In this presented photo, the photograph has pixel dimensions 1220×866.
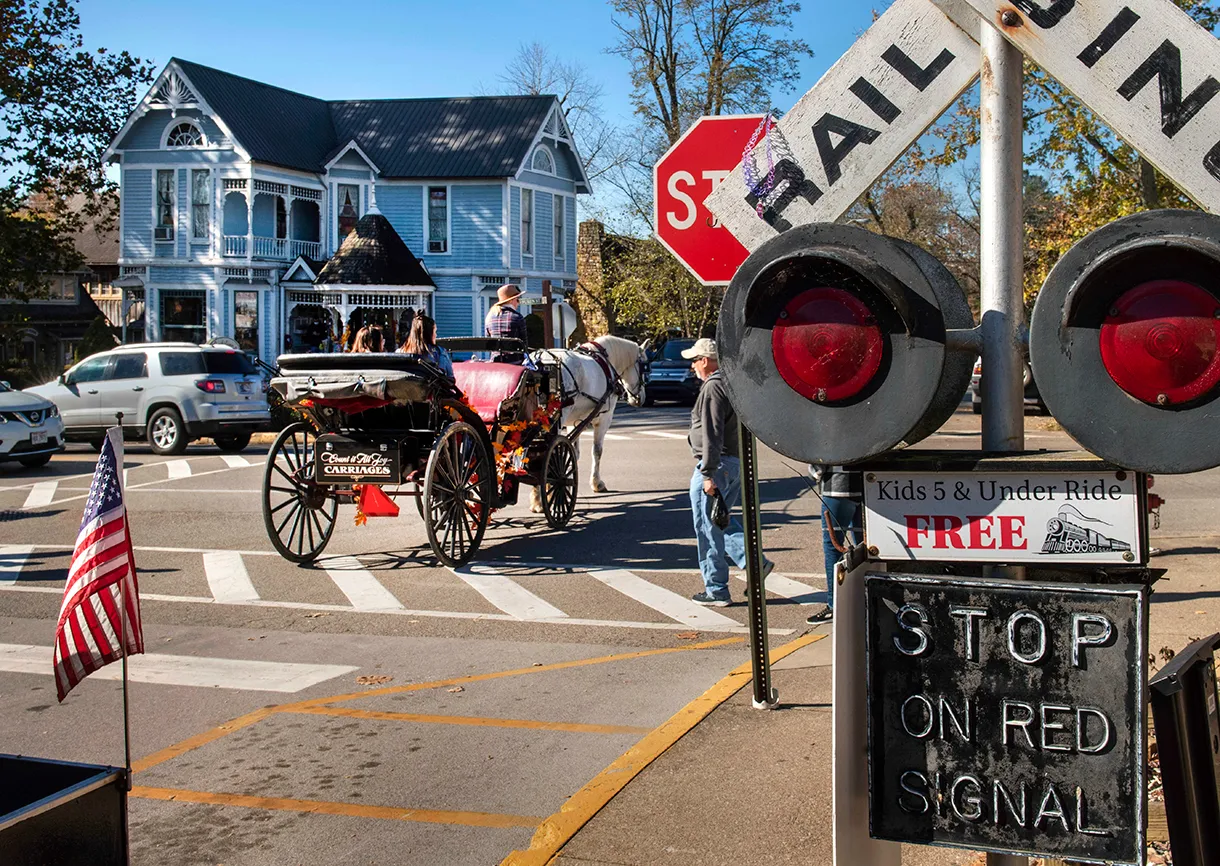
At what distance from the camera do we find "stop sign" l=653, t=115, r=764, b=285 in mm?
5045

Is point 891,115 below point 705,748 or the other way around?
the other way around

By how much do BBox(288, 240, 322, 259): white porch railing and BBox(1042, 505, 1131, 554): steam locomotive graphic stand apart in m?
40.2

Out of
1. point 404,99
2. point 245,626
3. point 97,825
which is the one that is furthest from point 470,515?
point 404,99

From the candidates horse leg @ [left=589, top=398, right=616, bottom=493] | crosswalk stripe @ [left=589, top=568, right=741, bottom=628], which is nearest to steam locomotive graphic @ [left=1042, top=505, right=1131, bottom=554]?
crosswalk stripe @ [left=589, top=568, right=741, bottom=628]

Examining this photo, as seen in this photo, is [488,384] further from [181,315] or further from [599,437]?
[181,315]

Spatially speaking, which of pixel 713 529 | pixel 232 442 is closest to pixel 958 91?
pixel 713 529

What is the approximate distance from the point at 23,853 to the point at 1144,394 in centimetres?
256

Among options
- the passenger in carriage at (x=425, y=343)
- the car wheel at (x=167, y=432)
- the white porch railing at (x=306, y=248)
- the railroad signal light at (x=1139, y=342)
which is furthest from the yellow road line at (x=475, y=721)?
the white porch railing at (x=306, y=248)

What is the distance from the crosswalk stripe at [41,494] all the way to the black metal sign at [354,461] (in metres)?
5.96

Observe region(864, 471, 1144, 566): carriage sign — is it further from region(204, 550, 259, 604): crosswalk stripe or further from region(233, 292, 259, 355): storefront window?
region(233, 292, 259, 355): storefront window

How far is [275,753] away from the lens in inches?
241

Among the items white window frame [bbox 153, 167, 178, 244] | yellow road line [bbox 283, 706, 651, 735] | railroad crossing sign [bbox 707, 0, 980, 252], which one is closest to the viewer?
railroad crossing sign [bbox 707, 0, 980, 252]

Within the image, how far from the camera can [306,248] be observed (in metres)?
41.5

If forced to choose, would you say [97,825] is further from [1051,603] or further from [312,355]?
[312,355]
